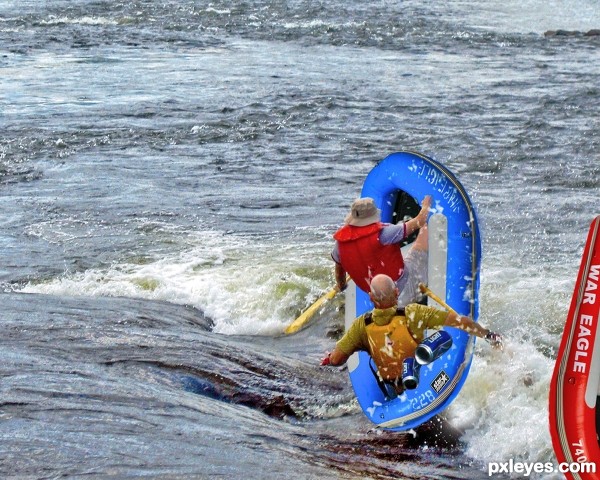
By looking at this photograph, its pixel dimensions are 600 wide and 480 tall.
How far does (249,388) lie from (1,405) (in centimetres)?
201

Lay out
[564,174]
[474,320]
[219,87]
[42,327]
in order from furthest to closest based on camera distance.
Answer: [219,87] < [564,174] < [42,327] < [474,320]

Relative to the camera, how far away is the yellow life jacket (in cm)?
678

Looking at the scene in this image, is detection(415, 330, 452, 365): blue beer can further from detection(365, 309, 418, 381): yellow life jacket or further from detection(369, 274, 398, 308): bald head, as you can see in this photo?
detection(369, 274, 398, 308): bald head

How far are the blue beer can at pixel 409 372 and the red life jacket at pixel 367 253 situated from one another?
0.85 meters

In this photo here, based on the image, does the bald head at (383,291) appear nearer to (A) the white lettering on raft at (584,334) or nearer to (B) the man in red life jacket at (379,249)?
(B) the man in red life jacket at (379,249)

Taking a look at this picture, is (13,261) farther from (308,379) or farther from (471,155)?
(471,155)

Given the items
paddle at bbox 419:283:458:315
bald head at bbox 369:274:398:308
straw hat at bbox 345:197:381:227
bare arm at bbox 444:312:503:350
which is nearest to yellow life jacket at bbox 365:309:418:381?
bald head at bbox 369:274:398:308

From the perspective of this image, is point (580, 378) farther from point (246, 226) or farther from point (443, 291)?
point (246, 226)

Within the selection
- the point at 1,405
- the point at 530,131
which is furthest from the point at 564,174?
the point at 1,405

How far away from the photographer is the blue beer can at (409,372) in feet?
22.8

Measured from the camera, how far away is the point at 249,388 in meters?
8.19

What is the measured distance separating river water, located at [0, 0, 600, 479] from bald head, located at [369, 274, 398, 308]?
1.10 m

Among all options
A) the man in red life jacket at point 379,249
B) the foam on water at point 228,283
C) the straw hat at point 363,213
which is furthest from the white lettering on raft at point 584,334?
the foam on water at point 228,283

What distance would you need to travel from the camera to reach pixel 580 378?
20.5 feet
